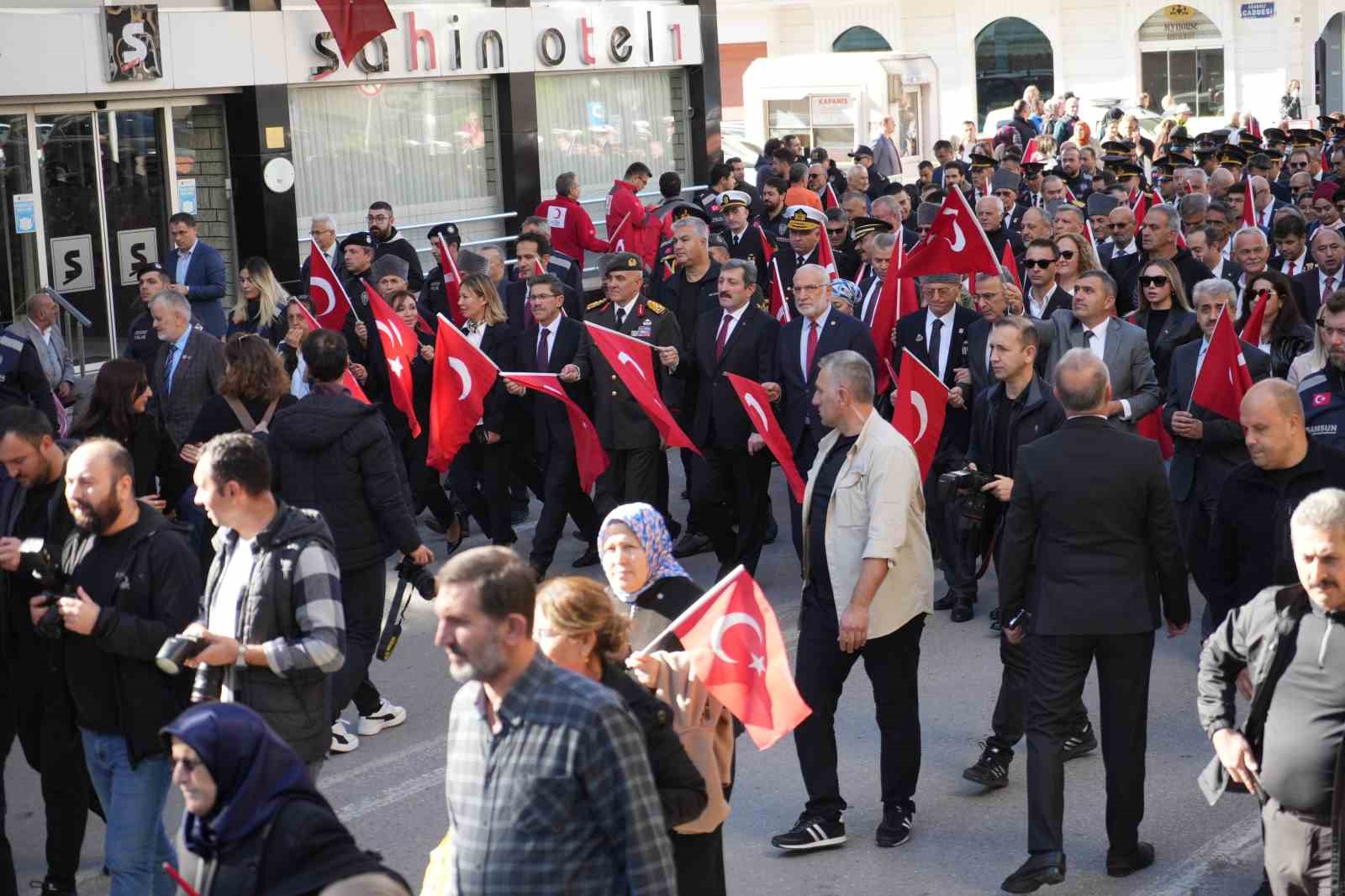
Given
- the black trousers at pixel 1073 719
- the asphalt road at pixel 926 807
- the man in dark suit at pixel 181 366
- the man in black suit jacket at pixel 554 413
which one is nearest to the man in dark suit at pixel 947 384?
the asphalt road at pixel 926 807

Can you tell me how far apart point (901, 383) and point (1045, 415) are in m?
1.38

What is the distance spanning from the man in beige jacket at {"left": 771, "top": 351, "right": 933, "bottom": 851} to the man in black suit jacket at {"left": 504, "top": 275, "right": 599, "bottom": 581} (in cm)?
444

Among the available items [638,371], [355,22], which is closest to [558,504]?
[638,371]

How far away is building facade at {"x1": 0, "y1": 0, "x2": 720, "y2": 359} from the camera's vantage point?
55.6 ft

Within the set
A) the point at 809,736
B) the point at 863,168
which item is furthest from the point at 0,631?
the point at 863,168

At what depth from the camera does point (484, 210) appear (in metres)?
23.4

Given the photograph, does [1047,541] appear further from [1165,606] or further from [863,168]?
[863,168]

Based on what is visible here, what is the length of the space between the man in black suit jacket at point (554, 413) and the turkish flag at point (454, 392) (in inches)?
8.2

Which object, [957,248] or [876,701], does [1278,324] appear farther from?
[876,701]

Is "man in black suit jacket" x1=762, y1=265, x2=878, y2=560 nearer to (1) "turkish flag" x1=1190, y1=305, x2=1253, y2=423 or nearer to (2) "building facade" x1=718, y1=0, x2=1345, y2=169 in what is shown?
(1) "turkish flag" x1=1190, y1=305, x2=1253, y2=423

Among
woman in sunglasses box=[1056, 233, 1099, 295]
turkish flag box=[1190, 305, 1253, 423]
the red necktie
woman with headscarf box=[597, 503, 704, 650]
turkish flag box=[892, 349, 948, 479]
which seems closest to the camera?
woman with headscarf box=[597, 503, 704, 650]

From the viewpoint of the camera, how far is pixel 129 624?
5727 millimetres

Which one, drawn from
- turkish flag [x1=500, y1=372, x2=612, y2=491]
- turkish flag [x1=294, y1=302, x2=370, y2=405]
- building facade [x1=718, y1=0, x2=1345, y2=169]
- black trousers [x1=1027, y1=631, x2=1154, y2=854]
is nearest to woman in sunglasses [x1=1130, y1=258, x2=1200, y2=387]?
turkish flag [x1=500, y1=372, x2=612, y2=491]

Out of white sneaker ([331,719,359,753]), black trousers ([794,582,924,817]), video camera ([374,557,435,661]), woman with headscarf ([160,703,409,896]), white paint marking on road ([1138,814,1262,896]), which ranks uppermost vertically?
woman with headscarf ([160,703,409,896])
